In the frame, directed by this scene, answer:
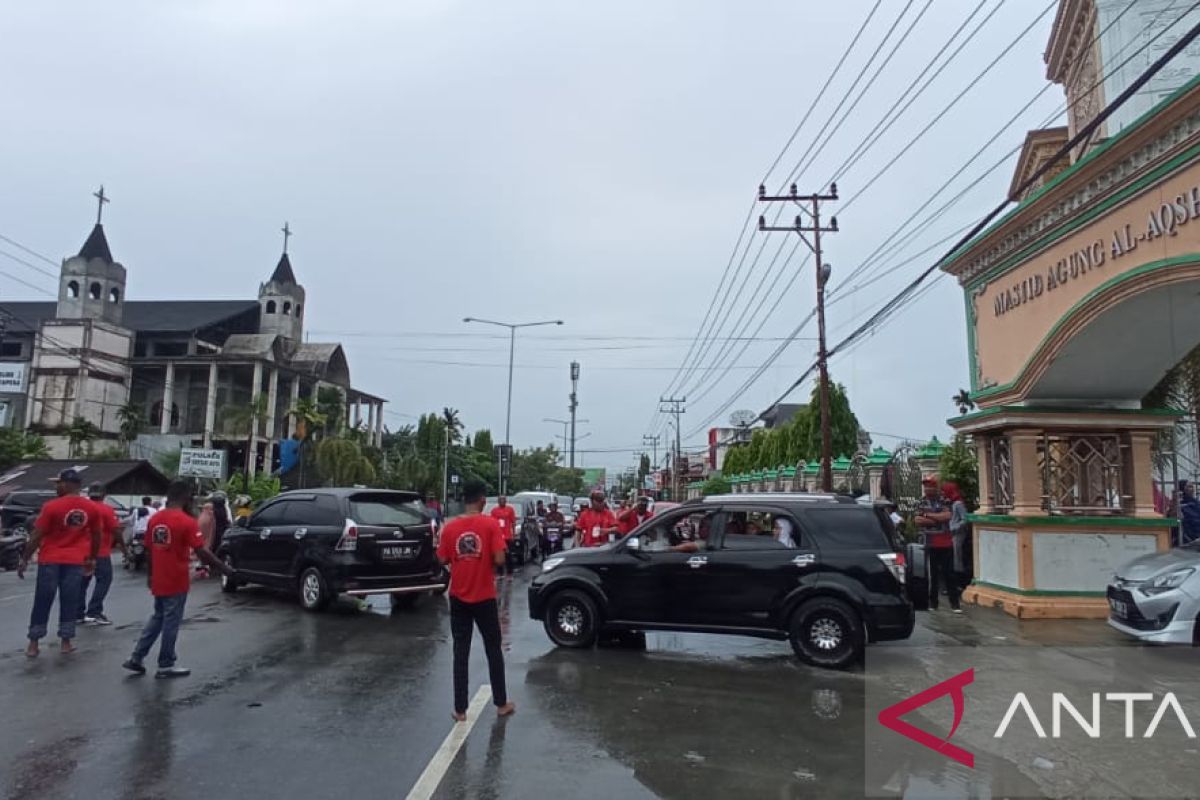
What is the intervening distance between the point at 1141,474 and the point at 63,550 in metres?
13.3

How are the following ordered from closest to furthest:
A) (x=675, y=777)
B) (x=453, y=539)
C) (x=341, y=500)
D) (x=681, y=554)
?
(x=675, y=777) < (x=453, y=539) < (x=681, y=554) < (x=341, y=500)

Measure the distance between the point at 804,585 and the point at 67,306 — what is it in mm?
62914

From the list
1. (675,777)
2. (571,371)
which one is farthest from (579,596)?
(571,371)

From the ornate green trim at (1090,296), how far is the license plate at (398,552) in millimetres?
8728

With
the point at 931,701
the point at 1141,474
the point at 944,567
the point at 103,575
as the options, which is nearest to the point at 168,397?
the point at 103,575

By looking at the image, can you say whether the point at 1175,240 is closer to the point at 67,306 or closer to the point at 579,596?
the point at 579,596

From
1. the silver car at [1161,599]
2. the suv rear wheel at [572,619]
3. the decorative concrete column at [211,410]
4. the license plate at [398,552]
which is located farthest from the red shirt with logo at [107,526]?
the decorative concrete column at [211,410]

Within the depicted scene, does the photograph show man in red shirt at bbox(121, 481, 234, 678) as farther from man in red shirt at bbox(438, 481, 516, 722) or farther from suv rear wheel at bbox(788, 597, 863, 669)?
suv rear wheel at bbox(788, 597, 863, 669)

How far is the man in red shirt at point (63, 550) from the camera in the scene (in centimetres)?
794

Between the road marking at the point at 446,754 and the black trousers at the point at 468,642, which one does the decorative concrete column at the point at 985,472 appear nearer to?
the road marking at the point at 446,754

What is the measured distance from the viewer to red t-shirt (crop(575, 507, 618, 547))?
12.8 meters

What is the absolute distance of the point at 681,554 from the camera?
335 inches

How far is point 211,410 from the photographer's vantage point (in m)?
56.1

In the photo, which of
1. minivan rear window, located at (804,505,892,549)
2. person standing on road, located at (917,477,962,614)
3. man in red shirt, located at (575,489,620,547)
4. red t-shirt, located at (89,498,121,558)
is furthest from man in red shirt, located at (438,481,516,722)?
person standing on road, located at (917,477,962,614)
